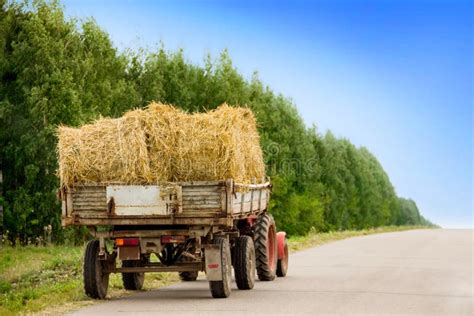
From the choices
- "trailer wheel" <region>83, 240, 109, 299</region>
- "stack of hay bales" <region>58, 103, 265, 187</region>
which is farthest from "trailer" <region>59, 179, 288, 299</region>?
"stack of hay bales" <region>58, 103, 265, 187</region>

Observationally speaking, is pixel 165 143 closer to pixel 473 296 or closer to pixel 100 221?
pixel 100 221

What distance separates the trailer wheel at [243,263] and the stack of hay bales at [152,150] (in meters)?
1.37

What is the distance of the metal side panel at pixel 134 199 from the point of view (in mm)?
14336

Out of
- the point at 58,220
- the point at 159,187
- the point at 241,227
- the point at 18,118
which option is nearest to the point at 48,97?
the point at 18,118

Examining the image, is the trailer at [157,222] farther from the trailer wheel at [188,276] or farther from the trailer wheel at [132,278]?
the trailer wheel at [188,276]

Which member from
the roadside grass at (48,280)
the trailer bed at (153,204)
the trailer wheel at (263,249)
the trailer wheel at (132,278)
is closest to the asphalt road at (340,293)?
the trailer wheel at (263,249)

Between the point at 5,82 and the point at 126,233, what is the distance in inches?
831

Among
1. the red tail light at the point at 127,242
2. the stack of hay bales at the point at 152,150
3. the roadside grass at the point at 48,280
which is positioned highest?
the stack of hay bales at the point at 152,150

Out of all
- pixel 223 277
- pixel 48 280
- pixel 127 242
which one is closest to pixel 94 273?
pixel 127 242

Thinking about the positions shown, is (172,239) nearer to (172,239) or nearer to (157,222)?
(172,239)

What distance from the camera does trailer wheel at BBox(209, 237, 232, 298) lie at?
46.6 feet

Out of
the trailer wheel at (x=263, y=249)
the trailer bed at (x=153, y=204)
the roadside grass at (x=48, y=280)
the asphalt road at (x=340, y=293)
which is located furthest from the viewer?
the trailer wheel at (x=263, y=249)

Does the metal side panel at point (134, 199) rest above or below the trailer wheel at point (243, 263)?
above

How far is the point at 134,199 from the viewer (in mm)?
14398
